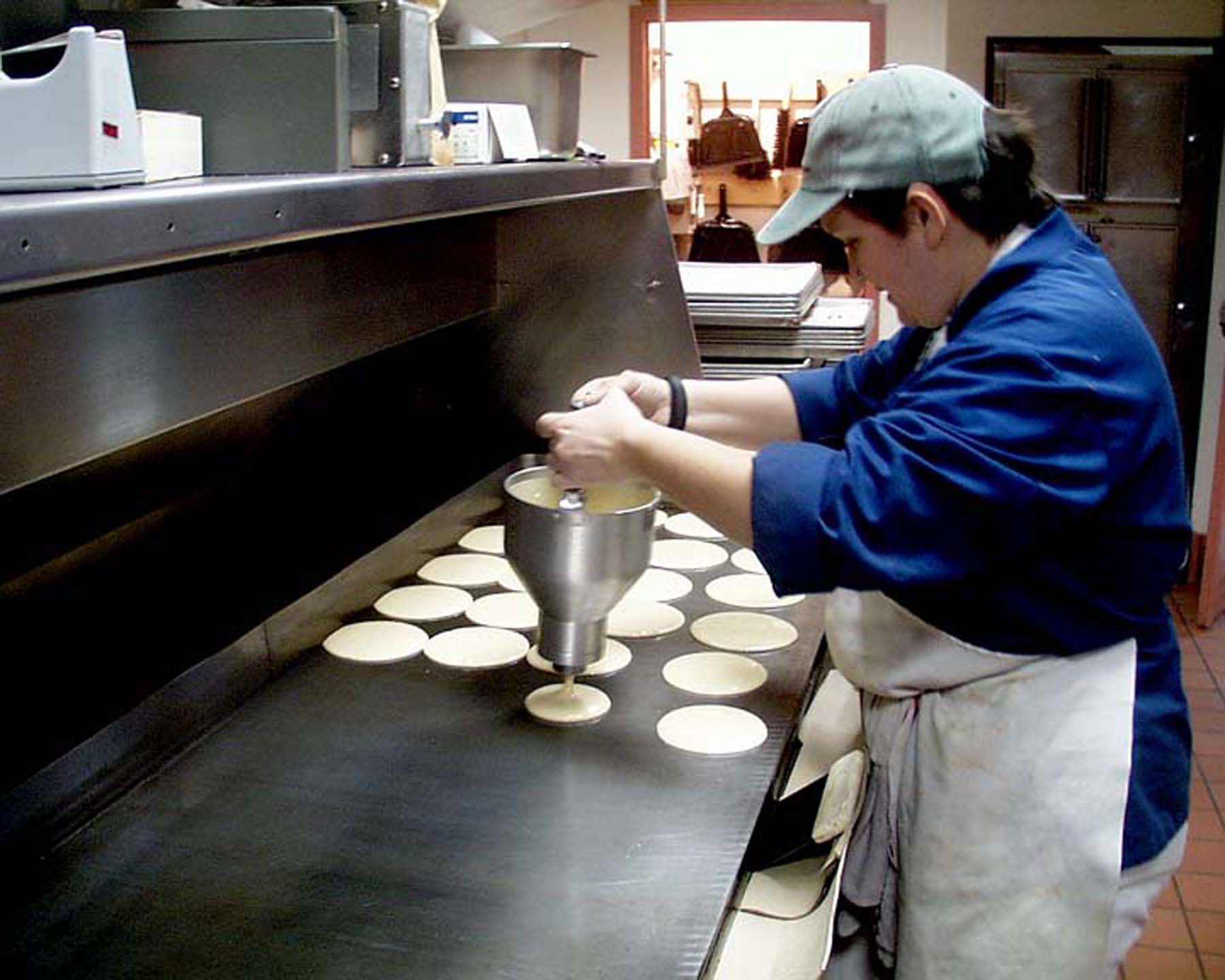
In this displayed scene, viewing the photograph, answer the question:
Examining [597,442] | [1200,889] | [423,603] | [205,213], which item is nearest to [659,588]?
[423,603]

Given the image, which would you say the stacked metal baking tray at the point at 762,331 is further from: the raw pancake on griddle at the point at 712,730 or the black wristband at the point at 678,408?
the raw pancake on griddle at the point at 712,730

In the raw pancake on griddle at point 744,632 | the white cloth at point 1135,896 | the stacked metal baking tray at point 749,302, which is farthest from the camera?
the stacked metal baking tray at point 749,302

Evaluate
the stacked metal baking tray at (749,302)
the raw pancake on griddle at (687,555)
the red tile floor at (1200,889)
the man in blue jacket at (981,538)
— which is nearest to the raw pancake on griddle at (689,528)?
the raw pancake on griddle at (687,555)

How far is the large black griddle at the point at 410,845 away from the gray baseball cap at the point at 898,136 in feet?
2.23

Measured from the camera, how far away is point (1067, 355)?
1243 millimetres

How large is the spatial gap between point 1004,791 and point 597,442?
0.61 metres

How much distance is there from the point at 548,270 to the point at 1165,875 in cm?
157

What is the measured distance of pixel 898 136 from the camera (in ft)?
4.50

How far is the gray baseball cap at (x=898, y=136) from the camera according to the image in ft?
4.50

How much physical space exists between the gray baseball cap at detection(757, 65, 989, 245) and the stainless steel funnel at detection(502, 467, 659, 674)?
434 mm

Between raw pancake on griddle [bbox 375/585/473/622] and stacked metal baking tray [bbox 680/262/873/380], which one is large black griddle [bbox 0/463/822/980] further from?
stacked metal baking tray [bbox 680/262/873/380]

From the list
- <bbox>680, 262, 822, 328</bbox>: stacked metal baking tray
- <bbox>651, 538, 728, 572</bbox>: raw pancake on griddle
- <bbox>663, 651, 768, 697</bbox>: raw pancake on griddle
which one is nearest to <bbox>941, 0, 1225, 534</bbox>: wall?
<bbox>680, 262, 822, 328</bbox>: stacked metal baking tray

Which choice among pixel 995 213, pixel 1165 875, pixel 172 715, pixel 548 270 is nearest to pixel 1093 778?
pixel 1165 875

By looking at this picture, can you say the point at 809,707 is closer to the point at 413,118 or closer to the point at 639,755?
the point at 639,755
